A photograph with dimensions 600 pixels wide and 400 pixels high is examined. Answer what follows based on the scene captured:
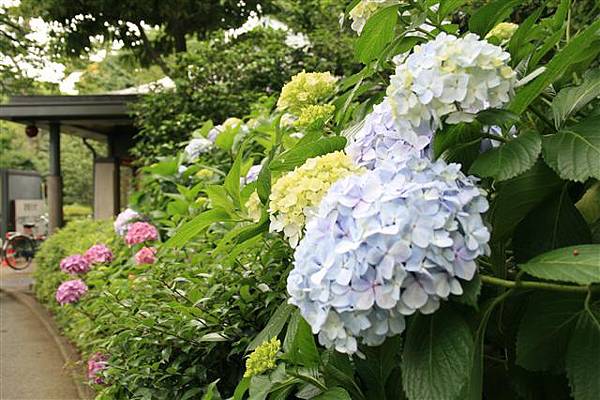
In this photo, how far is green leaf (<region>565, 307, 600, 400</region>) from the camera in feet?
2.63

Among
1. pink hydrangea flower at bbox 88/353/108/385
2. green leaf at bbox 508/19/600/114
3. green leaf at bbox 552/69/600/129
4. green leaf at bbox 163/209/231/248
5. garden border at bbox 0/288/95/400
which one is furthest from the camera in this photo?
garden border at bbox 0/288/95/400

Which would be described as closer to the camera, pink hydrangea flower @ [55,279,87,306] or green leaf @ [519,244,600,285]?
green leaf @ [519,244,600,285]

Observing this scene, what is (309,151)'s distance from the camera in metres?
1.19

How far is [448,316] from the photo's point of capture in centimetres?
82

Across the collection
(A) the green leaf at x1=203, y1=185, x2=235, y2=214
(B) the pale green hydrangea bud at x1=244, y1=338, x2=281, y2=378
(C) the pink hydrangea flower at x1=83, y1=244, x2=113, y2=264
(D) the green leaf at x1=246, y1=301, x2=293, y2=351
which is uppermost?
(A) the green leaf at x1=203, y1=185, x2=235, y2=214

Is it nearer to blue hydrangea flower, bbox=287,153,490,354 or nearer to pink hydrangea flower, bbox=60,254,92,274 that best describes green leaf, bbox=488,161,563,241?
blue hydrangea flower, bbox=287,153,490,354

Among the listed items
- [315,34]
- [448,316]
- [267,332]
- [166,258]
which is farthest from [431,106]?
[315,34]

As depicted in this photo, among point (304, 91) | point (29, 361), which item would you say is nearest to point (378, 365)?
point (304, 91)

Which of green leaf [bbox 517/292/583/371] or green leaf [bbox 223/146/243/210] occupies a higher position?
green leaf [bbox 223/146/243/210]

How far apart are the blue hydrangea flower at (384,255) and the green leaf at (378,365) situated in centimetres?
14

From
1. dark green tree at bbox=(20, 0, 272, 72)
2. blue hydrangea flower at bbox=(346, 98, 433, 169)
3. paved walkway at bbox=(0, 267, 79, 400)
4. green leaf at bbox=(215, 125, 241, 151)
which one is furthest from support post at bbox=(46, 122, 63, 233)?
blue hydrangea flower at bbox=(346, 98, 433, 169)

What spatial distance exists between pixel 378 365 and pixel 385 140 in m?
0.35

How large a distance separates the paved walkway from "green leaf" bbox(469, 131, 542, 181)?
2936 millimetres

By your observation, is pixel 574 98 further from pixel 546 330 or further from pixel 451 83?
pixel 546 330
